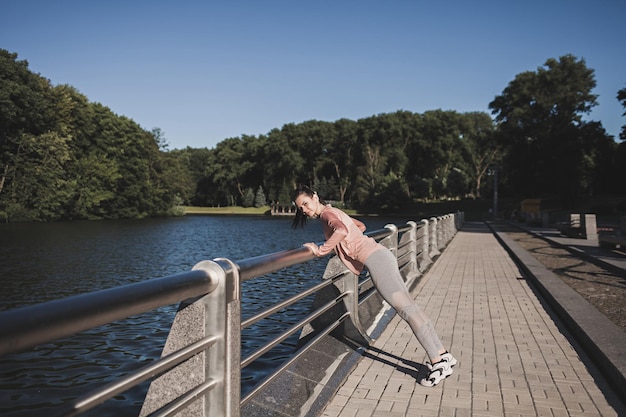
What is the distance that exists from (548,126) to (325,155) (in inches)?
1698

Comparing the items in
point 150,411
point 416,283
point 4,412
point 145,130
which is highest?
point 145,130

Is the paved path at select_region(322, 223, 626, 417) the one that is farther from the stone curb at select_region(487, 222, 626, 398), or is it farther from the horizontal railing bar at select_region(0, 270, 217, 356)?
the horizontal railing bar at select_region(0, 270, 217, 356)

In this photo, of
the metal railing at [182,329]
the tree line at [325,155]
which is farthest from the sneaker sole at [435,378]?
the tree line at [325,155]

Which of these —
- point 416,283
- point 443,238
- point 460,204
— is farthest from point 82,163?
point 416,283

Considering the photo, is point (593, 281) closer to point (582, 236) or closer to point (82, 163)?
point (582, 236)

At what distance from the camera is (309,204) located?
4.17 metres

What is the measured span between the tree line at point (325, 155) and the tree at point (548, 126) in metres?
0.12

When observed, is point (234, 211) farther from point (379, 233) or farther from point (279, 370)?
point (279, 370)

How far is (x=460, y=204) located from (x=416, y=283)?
66.0 m

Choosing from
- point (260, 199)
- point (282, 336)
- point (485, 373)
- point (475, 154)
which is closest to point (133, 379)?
point (282, 336)

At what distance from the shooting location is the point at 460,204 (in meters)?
73.9

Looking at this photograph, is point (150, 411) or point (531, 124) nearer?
point (150, 411)

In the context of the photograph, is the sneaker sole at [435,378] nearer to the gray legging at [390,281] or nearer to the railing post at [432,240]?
the gray legging at [390,281]

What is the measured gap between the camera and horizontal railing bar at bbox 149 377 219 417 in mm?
1929
